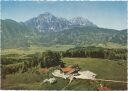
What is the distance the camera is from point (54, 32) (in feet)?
23.1

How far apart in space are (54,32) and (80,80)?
794mm

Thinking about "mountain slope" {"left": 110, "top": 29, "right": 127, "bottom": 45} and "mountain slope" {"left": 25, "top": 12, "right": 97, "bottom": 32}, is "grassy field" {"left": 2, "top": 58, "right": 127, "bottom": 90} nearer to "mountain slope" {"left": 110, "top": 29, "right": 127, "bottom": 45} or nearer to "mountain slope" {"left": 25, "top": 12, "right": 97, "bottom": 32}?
"mountain slope" {"left": 110, "top": 29, "right": 127, "bottom": 45}

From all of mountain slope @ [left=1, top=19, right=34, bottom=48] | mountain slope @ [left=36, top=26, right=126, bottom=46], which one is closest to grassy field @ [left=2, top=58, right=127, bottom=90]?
mountain slope @ [left=36, top=26, right=126, bottom=46]

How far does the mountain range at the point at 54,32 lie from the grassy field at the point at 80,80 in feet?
0.89

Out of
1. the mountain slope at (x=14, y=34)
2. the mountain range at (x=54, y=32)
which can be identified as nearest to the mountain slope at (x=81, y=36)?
the mountain range at (x=54, y=32)

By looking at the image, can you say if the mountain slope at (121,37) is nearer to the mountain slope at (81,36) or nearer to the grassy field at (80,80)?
the mountain slope at (81,36)

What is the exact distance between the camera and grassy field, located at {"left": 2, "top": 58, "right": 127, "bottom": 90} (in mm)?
6766

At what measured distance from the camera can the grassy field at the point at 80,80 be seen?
6766 millimetres

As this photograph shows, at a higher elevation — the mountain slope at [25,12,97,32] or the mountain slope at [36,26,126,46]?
the mountain slope at [25,12,97,32]

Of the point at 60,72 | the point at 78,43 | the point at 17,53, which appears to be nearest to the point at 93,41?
the point at 78,43

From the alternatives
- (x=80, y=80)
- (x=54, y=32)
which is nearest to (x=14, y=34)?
(x=54, y=32)

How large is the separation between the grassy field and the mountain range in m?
0.27

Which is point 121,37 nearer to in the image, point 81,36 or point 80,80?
point 81,36

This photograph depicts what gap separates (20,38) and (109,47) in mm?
1270
